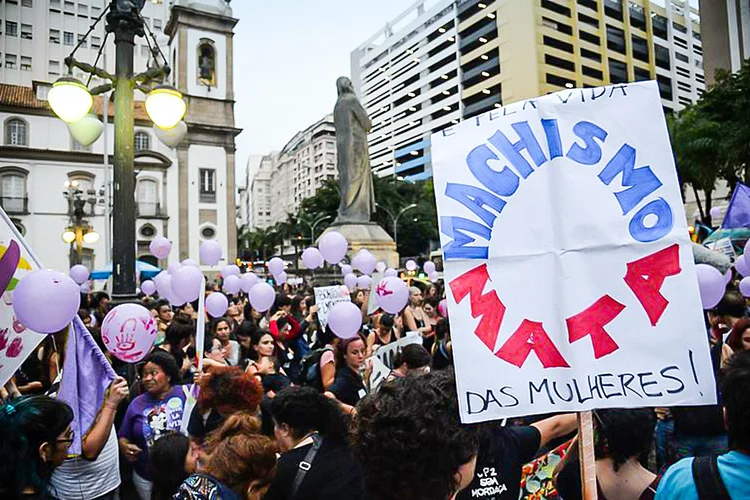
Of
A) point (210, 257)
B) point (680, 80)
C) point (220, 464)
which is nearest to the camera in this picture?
point (220, 464)

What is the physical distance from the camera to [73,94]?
4.47 meters

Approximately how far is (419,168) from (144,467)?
252ft

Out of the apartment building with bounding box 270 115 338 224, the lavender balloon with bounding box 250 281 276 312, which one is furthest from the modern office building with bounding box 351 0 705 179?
the lavender balloon with bounding box 250 281 276 312

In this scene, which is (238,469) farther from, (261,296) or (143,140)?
(143,140)

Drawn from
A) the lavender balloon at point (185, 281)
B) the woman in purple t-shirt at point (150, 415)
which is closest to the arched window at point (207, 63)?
the lavender balloon at point (185, 281)

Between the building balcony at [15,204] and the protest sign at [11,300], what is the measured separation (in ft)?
126

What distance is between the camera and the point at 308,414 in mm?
2326

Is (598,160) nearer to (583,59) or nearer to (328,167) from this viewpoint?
(583,59)

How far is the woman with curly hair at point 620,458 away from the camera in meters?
2.04

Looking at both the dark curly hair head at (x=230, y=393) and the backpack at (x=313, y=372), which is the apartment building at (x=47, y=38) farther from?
the dark curly hair head at (x=230, y=393)

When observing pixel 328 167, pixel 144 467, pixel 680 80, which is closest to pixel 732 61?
pixel 144 467

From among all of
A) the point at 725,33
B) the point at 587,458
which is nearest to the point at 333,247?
the point at 587,458

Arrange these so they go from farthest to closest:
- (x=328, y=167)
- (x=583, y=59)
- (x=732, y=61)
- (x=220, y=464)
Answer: (x=328, y=167) → (x=583, y=59) → (x=732, y=61) → (x=220, y=464)

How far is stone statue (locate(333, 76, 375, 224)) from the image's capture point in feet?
39.9
